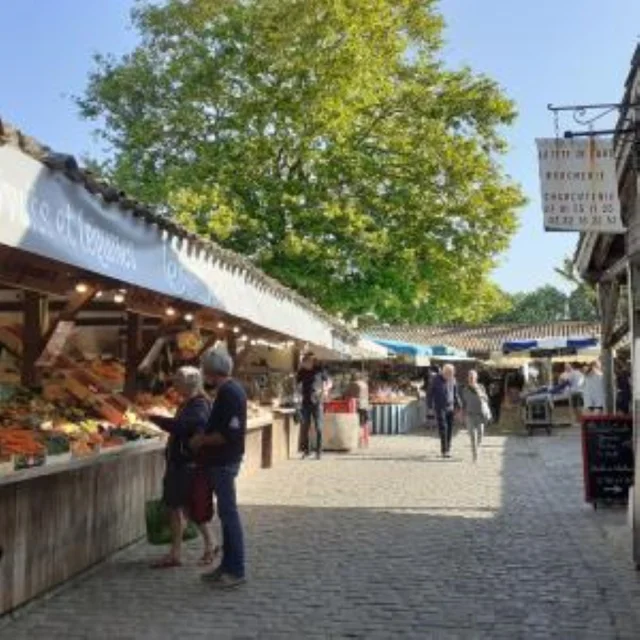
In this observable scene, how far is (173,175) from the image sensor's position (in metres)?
26.0

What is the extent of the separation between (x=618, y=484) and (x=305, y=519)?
3626 mm

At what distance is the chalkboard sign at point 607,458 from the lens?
11.2 metres

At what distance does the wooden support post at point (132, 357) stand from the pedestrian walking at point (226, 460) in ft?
12.9

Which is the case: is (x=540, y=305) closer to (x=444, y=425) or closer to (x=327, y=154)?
(x=327, y=154)

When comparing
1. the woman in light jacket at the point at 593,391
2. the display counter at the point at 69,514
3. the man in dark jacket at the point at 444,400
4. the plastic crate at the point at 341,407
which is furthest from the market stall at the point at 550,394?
the display counter at the point at 69,514

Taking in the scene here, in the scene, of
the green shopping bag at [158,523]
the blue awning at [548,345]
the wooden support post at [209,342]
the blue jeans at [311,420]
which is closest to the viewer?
the green shopping bag at [158,523]

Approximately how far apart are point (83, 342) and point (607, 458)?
22.2ft

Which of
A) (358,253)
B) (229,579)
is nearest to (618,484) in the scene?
(229,579)

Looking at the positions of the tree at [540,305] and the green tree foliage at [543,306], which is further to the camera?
the tree at [540,305]

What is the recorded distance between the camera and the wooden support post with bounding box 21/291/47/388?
8.35m

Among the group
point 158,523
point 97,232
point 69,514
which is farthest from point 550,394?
point 97,232

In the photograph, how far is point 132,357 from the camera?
11258 millimetres

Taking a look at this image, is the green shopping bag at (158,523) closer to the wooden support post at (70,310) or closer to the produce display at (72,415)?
the produce display at (72,415)

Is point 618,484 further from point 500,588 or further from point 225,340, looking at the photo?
point 225,340
